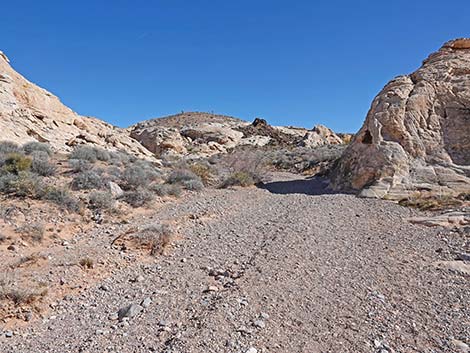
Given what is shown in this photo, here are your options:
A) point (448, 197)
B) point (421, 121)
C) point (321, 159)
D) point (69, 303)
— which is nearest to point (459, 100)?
point (421, 121)

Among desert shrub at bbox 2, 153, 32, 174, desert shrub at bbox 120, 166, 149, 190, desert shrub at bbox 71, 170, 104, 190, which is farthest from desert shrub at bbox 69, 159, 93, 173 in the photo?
desert shrub at bbox 2, 153, 32, 174

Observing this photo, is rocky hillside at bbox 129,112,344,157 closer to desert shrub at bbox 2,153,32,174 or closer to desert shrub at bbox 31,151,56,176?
desert shrub at bbox 31,151,56,176

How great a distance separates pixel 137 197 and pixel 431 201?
8281mm

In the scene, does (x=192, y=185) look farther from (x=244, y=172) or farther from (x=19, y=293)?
(x=19, y=293)

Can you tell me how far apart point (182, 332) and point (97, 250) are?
9.51 ft

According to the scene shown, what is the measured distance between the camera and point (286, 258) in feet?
18.4

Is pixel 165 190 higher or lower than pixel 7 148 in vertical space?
lower

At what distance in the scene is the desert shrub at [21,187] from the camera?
7.39 m

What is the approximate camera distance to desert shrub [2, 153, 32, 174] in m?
8.54

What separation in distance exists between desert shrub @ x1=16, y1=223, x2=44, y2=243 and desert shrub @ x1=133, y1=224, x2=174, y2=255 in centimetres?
161

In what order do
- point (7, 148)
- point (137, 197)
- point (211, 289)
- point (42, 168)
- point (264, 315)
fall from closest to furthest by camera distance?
point (264, 315) < point (211, 289) < point (137, 197) < point (42, 168) < point (7, 148)

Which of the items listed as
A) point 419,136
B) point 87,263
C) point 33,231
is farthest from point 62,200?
point 419,136

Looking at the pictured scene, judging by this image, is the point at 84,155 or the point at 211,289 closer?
the point at 211,289

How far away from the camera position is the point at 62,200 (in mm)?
7391
